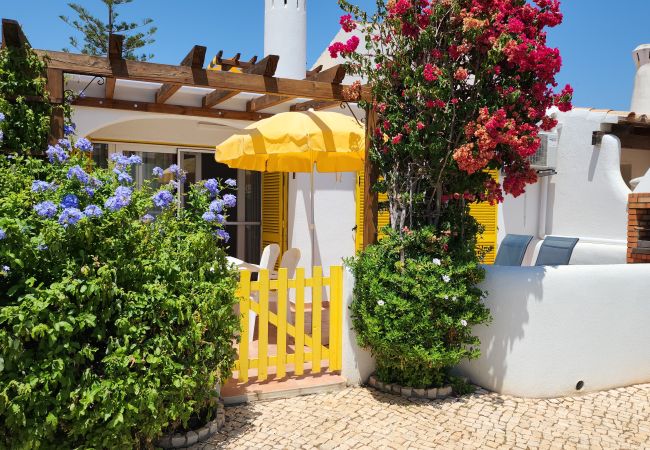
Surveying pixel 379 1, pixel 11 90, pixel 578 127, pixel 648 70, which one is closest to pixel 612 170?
pixel 578 127

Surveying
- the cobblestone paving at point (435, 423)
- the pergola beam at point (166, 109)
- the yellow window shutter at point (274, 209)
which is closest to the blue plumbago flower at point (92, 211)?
the cobblestone paving at point (435, 423)

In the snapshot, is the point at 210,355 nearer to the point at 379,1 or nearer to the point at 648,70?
the point at 379,1

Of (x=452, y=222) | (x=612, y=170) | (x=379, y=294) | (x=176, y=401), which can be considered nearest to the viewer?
(x=176, y=401)

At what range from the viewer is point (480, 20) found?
4332 millimetres

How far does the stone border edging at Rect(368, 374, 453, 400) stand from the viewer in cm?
471

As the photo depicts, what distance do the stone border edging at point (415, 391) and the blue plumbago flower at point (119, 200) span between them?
2.82 m

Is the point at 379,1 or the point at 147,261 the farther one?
the point at 379,1

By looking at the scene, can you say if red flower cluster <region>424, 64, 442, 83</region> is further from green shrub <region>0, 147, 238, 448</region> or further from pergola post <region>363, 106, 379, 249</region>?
green shrub <region>0, 147, 238, 448</region>

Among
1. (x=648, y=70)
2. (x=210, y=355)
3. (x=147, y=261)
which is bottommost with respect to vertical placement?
(x=210, y=355)

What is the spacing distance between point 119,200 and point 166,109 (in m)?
5.11

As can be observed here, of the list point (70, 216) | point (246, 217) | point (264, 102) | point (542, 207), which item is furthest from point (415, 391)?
point (542, 207)

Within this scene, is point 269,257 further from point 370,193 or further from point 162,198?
point 162,198

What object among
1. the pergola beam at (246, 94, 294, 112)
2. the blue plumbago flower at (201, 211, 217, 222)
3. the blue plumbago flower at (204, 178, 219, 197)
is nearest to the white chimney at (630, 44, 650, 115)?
the pergola beam at (246, 94, 294, 112)

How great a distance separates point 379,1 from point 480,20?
3.06 feet
